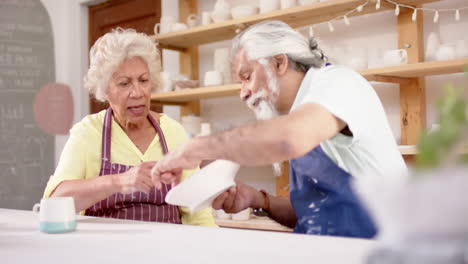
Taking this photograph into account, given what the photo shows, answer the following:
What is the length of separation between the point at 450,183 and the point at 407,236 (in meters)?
0.08

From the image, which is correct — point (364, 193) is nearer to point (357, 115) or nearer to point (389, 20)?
point (357, 115)

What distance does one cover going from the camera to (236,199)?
63.2 inches

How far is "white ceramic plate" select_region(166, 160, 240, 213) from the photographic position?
1290mm

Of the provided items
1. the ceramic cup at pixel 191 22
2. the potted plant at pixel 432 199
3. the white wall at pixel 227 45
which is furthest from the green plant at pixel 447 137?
the ceramic cup at pixel 191 22

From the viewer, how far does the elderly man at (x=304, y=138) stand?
114 centimetres

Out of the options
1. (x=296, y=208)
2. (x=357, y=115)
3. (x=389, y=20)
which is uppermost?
(x=389, y=20)

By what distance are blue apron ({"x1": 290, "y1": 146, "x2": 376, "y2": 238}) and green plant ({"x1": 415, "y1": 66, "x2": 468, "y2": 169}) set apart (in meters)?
0.82

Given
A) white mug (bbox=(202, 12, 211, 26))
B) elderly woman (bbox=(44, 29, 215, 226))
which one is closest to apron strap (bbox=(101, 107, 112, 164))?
elderly woman (bbox=(44, 29, 215, 226))

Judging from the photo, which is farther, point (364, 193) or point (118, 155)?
point (118, 155)

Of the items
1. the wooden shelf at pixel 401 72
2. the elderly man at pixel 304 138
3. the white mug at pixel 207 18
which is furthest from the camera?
the white mug at pixel 207 18

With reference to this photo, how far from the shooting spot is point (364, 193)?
0.58 m

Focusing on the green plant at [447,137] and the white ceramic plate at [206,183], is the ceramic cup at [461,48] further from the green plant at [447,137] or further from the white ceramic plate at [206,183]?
the green plant at [447,137]

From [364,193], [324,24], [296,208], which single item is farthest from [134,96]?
[364,193]

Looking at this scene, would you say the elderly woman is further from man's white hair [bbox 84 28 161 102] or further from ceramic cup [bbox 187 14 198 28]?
ceramic cup [bbox 187 14 198 28]
